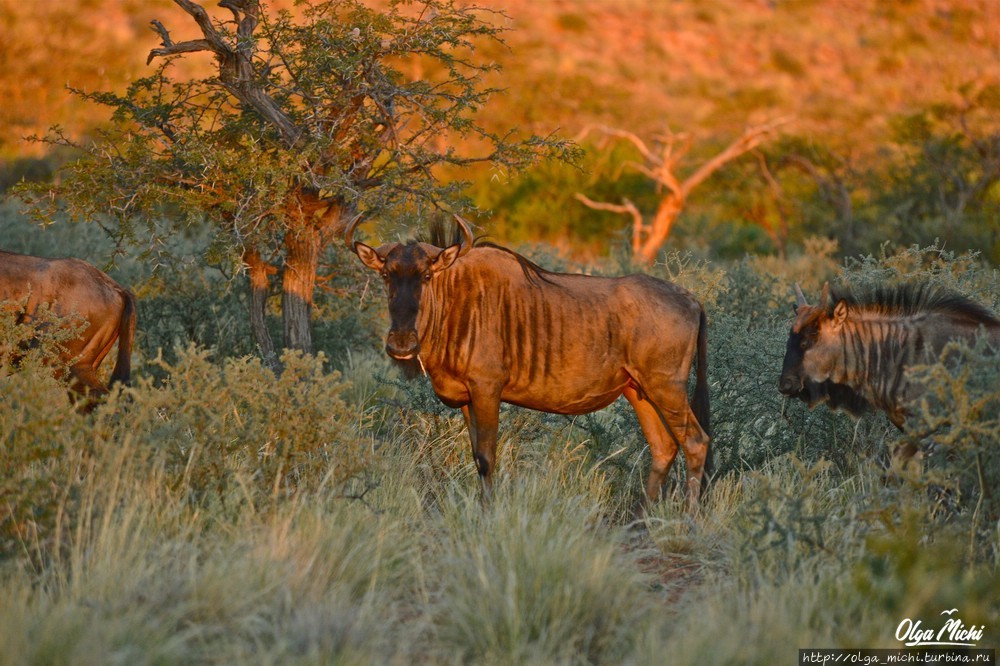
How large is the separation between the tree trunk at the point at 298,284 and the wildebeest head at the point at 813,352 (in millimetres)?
3519

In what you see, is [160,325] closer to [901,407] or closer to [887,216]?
[901,407]

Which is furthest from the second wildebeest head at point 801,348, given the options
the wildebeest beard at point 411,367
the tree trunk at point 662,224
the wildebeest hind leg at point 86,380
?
the tree trunk at point 662,224

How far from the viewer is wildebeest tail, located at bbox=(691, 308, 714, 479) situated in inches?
267

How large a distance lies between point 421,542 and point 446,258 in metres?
1.72

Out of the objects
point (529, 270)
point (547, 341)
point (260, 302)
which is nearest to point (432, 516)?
point (547, 341)

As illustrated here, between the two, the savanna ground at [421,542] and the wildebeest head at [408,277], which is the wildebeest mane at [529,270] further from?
the savanna ground at [421,542]

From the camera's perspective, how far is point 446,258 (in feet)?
20.9

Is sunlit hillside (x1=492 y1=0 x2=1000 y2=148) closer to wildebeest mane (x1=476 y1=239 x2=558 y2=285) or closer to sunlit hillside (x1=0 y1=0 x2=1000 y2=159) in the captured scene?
sunlit hillside (x1=0 y1=0 x2=1000 y2=159)

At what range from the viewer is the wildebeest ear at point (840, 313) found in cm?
642

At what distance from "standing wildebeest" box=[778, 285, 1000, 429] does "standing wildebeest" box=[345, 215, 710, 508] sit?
62 cm

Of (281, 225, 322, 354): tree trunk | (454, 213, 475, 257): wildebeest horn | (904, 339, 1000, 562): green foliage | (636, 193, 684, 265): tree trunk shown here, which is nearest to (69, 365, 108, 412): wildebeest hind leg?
(281, 225, 322, 354): tree trunk

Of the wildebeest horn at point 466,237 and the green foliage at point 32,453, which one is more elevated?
the wildebeest horn at point 466,237

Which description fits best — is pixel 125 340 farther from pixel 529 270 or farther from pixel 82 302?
pixel 529 270

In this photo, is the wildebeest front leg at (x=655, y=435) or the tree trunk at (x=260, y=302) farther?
the tree trunk at (x=260, y=302)
